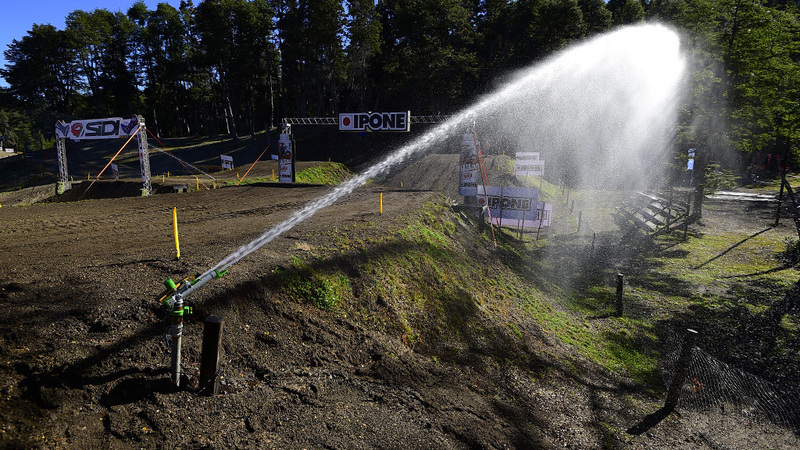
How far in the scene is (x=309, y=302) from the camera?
26.0 ft

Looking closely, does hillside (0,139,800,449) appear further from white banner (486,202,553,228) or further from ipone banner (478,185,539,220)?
white banner (486,202,553,228)

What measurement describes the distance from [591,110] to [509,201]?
30.3m

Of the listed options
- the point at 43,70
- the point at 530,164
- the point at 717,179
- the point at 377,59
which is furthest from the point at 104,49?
the point at 717,179

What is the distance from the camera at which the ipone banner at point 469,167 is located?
18969mm

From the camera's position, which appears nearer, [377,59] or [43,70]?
[377,59]

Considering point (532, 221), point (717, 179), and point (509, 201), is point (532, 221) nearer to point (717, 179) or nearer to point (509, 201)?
point (509, 201)

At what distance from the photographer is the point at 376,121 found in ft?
83.4

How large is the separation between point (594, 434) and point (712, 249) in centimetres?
2037

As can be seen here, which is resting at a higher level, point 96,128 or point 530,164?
point 96,128

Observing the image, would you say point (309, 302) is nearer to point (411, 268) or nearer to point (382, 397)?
point (382, 397)

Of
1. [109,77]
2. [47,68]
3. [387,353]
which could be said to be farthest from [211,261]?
[47,68]

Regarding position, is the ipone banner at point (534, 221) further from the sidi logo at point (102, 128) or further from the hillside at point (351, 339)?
the sidi logo at point (102, 128)

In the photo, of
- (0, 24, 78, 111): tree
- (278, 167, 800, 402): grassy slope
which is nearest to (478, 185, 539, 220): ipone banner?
(278, 167, 800, 402): grassy slope

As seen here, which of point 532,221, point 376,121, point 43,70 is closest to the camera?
point 532,221
